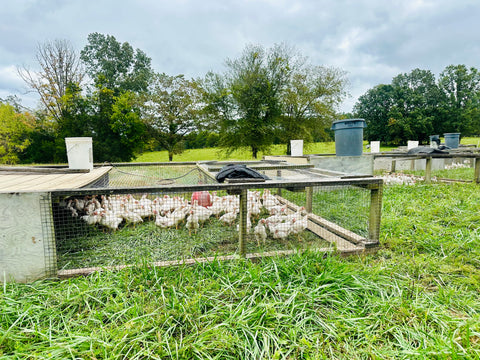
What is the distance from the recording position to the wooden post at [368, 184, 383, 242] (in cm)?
234

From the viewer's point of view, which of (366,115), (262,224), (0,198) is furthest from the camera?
(366,115)

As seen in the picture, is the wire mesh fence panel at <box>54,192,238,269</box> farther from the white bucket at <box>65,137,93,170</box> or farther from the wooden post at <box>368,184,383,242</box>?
the wooden post at <box>368,184,383,242</box>

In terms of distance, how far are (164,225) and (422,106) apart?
31483mm

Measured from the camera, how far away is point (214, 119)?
15.3 m

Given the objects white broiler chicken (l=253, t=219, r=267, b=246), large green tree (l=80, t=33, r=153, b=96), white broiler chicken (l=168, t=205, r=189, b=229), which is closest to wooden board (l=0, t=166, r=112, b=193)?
white broiler chicken (l=168, t=205, r=189, b=229)

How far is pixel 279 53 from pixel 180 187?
16.1m

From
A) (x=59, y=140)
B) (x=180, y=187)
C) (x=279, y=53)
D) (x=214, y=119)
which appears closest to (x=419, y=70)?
(x=279, y=53)

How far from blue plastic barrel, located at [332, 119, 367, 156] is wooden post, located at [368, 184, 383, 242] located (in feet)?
10.8

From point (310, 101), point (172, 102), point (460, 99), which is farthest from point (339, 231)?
point (460, 99)

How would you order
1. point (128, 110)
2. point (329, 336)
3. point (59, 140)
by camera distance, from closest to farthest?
1. point (329, 336)
2. point (59, 140)
3. point (128, 110)

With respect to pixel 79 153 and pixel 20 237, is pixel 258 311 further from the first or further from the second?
pixel 79 153

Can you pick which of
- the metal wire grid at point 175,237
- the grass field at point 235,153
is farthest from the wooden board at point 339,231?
the grass field at point 235,153

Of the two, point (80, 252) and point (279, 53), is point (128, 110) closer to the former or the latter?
point (279, 53)

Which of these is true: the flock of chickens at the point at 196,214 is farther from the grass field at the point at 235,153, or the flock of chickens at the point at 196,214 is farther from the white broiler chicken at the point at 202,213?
the grass field at the point at 235,153
